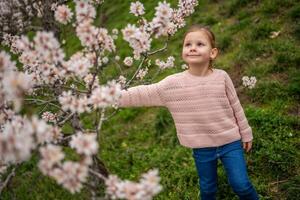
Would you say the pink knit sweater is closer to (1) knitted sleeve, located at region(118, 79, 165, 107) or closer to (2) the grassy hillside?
(1) knitted sleeve, located at region(118, 79, 165, 107)

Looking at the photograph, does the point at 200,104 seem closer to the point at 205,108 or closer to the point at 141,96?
the point at 205,108

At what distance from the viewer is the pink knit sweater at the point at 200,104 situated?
11.8 ft

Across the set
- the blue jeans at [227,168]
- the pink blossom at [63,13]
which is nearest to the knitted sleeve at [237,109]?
the blue jeans at [227,168]

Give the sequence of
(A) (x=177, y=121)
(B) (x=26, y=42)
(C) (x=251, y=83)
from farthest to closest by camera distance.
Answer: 1. (C) (x=251, y=83)
2. (A) (x=177, y=121)
3. (B) (x=26, y=42)

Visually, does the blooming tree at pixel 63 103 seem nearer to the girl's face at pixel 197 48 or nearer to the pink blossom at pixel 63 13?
the pink blossom at pixel 63 13

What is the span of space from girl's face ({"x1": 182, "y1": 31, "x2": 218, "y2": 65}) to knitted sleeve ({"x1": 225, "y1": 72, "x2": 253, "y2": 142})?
282 millimetres

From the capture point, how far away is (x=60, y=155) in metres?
Answer: 2.08

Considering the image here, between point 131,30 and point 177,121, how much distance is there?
113 cm

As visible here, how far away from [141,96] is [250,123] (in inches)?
77.7

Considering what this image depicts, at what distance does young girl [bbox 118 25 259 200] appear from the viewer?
141 inches

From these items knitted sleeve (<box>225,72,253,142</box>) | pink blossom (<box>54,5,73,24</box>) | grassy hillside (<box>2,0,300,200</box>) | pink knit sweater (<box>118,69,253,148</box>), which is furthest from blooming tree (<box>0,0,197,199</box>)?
knitted sleeve (<box>225,72,253,142</box>)

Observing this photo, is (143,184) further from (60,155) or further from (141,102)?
(141,102)

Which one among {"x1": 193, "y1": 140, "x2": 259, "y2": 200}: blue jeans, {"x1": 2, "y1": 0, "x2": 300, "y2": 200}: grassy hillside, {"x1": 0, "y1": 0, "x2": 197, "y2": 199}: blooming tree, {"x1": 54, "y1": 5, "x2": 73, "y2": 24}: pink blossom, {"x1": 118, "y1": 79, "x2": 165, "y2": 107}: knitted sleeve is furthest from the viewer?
{"x1": 2, "y1": 0, "x2": 300, "y2": 200}: grassy hillside

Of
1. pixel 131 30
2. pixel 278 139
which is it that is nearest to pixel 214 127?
pixel 131 30
